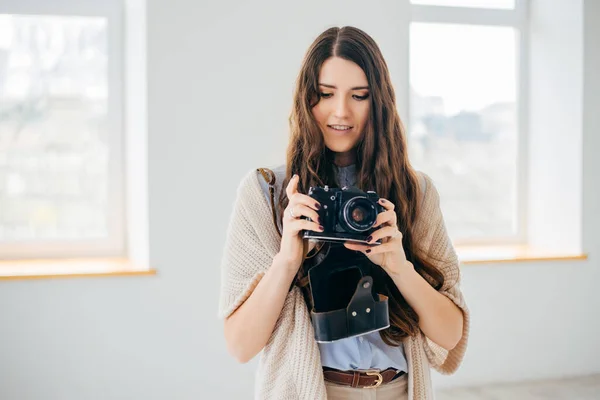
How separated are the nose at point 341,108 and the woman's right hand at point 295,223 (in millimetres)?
161

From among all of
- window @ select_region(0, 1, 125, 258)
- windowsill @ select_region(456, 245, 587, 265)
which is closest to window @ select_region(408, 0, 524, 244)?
windowsill @ select_region(456, 245, 587, 265)

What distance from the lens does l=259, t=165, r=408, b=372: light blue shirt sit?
1.23 metres

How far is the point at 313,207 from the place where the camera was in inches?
45.8

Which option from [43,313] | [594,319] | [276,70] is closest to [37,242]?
[43,313]

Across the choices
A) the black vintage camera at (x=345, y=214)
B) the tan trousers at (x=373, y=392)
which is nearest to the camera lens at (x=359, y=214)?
the black vintage camera at (x=345, y=214)

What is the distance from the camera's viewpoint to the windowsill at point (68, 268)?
2846 millimetres

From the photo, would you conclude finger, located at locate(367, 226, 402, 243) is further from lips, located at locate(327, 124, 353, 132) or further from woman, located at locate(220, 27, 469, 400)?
lips, located at locate(327, 124, 353, 132)

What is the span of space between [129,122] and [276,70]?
0.74 meters

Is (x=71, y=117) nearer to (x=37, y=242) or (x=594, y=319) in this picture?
(x=37, y=242)

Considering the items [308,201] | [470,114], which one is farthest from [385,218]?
[470,114]

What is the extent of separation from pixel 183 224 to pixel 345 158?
171cm

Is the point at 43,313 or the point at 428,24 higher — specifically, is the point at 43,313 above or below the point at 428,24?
below

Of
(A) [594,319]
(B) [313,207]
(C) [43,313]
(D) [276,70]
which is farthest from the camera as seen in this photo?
(A) [594,319]

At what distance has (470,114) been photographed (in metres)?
3.81
